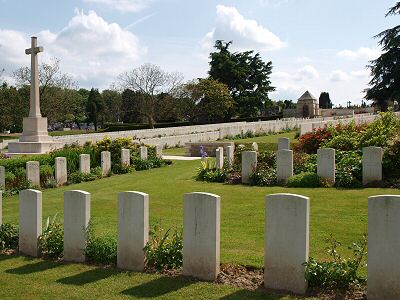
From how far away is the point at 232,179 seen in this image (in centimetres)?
1359

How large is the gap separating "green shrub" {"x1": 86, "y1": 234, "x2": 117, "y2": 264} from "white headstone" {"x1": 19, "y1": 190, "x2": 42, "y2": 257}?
82 cm

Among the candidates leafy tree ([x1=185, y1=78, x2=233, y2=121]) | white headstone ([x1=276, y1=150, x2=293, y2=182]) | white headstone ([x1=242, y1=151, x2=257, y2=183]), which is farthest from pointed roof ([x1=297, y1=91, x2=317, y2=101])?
white headstone ([x1=276, y1=150, x2=293, y2=182])

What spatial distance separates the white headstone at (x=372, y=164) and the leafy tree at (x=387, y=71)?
27051 millimetres

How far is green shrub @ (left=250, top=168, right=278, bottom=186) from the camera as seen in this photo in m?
12.6

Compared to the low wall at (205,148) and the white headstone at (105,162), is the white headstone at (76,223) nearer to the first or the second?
the white headstone at (105,162)

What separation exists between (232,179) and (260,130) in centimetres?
2110

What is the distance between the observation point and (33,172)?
14344 mm

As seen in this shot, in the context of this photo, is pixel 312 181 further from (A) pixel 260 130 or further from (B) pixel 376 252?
(A) pixel 260 130

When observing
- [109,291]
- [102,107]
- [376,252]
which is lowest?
[109,291]

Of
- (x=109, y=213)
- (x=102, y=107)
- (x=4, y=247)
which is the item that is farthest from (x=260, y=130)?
(x=102, y=107)

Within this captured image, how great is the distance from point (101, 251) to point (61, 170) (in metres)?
9.66

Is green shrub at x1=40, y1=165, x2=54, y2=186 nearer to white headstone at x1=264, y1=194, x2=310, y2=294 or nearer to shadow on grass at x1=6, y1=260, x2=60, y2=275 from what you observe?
shadow on grass at x1=6, y1=260, x2=60, y2=275

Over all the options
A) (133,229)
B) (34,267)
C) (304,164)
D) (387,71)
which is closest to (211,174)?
(304,164)

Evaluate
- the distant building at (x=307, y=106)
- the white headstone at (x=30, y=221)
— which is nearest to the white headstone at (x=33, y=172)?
the white headstone at (x=30, y=221)
